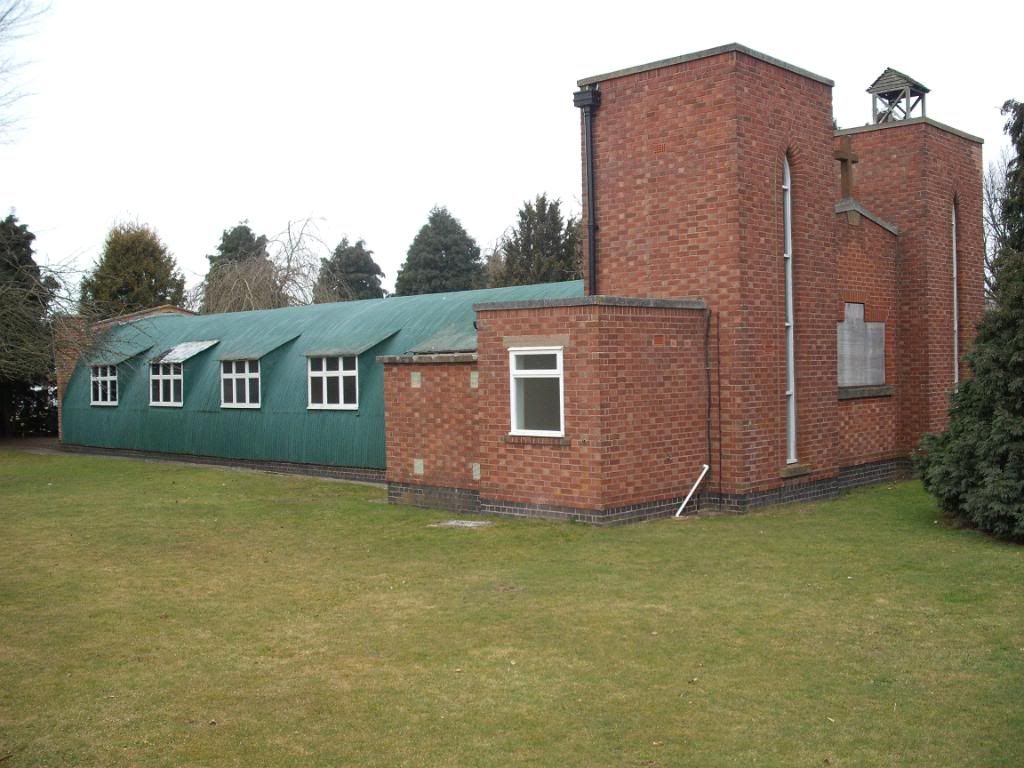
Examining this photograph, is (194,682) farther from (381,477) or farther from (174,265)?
(174,265)

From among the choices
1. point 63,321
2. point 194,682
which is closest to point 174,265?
point 63,321

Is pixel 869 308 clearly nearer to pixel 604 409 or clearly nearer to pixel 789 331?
pixel 789 331

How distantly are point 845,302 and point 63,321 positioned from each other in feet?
48.0

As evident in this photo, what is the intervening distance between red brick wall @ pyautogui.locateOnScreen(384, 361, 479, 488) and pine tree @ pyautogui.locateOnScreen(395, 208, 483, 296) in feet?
132

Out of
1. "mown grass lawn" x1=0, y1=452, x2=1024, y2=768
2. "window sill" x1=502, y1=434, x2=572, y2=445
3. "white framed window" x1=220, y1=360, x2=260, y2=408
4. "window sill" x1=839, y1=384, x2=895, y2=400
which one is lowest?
"mown grass lawn" x1=0, y1=452, x2=1024, y2=768

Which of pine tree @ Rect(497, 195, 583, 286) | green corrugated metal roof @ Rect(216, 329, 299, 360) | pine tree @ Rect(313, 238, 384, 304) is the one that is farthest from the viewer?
pine tree @ Rect(313, 238, 384, 304)

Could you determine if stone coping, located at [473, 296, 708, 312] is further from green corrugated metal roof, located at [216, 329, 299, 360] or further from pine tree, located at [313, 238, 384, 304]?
pine tree, located at [313, 238, 384, 304]

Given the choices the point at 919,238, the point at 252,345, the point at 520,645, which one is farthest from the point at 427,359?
the point at 252,345

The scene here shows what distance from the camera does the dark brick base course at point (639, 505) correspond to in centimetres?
1443

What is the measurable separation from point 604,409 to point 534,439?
1.20 m

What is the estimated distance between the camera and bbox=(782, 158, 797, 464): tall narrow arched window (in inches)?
640

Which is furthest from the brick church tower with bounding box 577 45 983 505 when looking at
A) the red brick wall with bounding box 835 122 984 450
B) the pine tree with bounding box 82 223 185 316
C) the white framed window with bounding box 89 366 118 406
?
the pine tree with bounding box 82 223 185 316

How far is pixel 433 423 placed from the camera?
16953 mm

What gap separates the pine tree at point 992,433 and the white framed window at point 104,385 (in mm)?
24073
